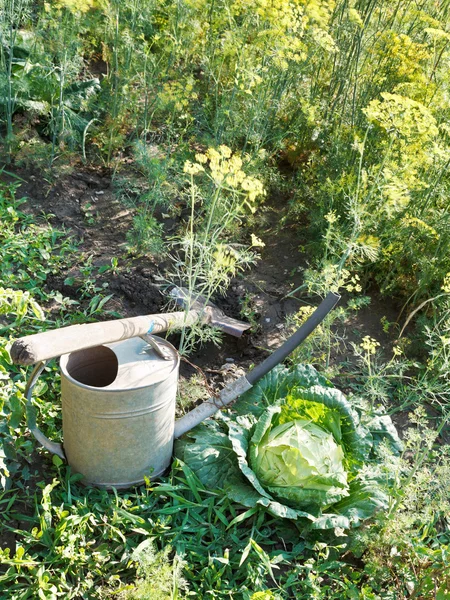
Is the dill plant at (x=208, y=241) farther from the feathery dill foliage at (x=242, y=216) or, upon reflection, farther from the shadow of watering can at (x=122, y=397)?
the shadow of watering can at (x=122, y=397)

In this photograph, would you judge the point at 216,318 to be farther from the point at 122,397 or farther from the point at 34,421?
the point at 34,421

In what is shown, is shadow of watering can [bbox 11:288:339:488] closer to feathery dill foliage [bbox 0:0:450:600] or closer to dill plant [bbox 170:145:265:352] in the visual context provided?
feathery dill foliage [bbox 0:0:450:600]

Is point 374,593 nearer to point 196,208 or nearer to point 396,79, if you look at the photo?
point 196,208

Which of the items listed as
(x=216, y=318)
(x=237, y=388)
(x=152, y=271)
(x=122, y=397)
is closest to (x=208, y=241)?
(x=152, y=271)

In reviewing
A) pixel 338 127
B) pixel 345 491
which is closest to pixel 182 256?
pixel 338 127

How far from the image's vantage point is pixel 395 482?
8.23 ft

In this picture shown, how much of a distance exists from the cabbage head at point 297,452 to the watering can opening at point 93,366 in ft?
1.62

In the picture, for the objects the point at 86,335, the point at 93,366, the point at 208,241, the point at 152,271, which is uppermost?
the point at 86,335

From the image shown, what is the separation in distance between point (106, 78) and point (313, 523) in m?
3.84

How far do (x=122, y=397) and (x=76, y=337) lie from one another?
12.8 inches

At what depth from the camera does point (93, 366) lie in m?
2.76

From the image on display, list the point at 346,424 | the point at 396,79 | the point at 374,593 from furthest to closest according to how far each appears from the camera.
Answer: the point at 396,79
the point at 346,424
the point at 374,593

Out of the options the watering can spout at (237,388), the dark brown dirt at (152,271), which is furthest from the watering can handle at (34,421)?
the dark brown dirt at (152,271)

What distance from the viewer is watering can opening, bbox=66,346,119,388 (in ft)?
8.68
